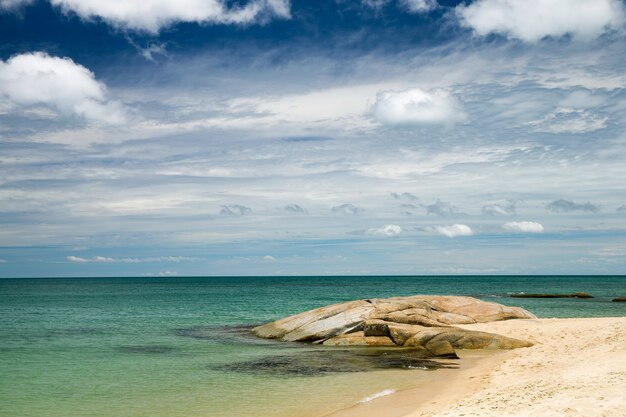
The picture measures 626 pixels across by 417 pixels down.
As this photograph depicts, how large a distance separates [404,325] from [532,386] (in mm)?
16509

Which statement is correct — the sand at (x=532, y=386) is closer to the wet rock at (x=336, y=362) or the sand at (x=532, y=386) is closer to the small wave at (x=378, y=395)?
the small wave at (x=378, y=395)

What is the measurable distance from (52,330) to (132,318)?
1287 cm

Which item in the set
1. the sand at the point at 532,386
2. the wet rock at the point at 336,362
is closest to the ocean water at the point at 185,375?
the wet rock at the point at 336,362

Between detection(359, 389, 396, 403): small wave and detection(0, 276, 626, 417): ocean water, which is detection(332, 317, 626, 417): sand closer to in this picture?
detection(359, 389, 396, 403): small wave

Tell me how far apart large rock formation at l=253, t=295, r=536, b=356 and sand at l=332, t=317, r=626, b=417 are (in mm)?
1574

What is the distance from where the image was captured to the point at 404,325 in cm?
3344

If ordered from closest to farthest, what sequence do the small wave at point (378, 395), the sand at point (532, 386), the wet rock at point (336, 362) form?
the sand at point (532, 386)
the small wave at point (378, 395)
the wet rock at point (336, 362)

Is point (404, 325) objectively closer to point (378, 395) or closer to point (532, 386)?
point (378, 395)

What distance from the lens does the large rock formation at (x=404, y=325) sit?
29.4 meters

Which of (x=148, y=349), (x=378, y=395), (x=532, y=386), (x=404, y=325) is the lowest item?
(x=148, y=349)

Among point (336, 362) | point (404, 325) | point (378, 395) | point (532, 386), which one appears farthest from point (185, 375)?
point (532, 386)

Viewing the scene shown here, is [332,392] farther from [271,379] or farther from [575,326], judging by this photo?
[575,326]

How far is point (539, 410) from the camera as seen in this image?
1337 centimetres

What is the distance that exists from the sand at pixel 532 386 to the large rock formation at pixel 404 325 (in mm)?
1574
